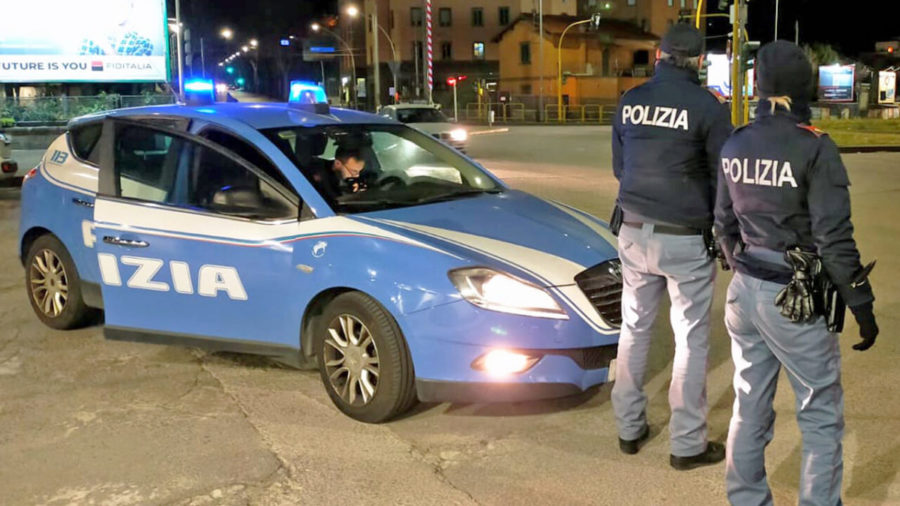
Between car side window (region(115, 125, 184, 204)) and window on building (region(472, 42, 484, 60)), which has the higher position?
window on building (region(472, 42, 484, 60))

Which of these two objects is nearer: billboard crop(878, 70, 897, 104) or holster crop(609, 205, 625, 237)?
holster crop(609, 205, 625, 237)

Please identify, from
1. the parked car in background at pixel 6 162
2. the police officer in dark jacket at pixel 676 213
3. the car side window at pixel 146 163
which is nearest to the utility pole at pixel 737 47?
the parked car in background at pixel 6 162

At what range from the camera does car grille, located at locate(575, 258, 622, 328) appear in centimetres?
443

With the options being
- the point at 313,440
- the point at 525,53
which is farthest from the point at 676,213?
the point at 525,53

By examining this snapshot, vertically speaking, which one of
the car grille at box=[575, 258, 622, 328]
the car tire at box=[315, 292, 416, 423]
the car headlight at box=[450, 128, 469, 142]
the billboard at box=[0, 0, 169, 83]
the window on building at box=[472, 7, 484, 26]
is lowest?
the car tire at box=[315, 292, 416, 423]

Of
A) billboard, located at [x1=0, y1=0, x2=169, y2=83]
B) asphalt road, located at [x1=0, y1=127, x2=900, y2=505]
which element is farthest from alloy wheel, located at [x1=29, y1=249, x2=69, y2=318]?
billboard, located at [x1=0, y1=0, x2=169, y2=83]

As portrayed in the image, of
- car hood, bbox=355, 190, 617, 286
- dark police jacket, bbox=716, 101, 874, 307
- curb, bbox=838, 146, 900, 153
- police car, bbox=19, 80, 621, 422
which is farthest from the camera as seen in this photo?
curb, bbox=838, 146, 900, 153

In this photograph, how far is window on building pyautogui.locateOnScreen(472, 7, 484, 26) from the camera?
68688 mm

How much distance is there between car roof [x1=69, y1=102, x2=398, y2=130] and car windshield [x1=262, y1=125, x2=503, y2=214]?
3.1 inches

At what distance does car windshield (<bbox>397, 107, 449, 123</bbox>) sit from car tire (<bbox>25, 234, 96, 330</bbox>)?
13.9 meters

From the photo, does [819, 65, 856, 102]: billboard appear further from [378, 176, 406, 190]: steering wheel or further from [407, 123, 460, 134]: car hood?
[378, 176, 406, 190]: steering wheel

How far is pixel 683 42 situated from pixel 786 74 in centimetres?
76

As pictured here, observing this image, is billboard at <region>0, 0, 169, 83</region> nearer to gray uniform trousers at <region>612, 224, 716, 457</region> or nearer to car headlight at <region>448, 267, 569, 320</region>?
car headlight at <region>448, 267, 569, 320</region>

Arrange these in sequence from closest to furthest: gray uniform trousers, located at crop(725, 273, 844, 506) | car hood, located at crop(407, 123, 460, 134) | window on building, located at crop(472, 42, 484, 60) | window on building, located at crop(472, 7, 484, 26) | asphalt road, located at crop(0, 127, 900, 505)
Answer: gray uniform trousers, located at crop(725, 273, 844, 506) → asphalt road, located at crop(0, 127, 900, 505) → car hood, located at crop(407, 123, 460, 134) → window on building, located at crop(472, 7, 484, 26) → window on building, located at crop(472, 42, 484, 60)
